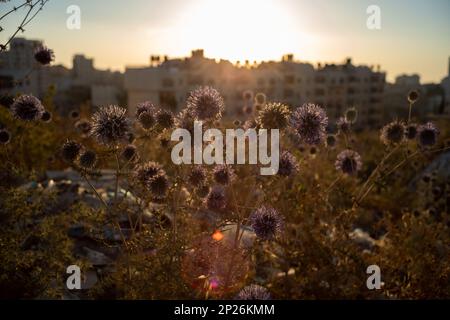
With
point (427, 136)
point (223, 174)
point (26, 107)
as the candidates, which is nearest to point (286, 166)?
point (223, 174)

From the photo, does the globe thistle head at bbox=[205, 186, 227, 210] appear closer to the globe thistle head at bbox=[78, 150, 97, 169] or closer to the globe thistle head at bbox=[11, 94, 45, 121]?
the globe thistle head at bbox=[78, 150, 97, 169]

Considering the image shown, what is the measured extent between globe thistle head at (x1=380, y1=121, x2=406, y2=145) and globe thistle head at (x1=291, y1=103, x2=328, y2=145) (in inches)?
66.6

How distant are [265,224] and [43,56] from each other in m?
3.67

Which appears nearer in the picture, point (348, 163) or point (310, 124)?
point (310, 124)

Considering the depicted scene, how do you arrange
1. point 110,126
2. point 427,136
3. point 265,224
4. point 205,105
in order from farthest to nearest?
1. point 427,136
2. point 205,105
3. point 110,126
4. point 265,224

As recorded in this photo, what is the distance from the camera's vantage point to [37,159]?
941 cm

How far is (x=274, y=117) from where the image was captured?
159 inches

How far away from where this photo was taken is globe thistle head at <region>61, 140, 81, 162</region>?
14.4ft

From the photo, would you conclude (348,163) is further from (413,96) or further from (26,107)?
(26,107)

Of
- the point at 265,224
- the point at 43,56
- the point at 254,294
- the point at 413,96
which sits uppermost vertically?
the point at 43,56

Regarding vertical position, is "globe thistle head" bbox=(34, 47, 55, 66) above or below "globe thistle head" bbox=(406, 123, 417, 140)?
above

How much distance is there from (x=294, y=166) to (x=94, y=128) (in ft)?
6.01

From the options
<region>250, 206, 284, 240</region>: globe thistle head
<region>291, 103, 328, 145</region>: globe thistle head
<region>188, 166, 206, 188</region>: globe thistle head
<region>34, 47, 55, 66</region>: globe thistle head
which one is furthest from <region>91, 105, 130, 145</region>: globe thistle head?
<region>34, 47, 55, 66</region>: globe thistle head

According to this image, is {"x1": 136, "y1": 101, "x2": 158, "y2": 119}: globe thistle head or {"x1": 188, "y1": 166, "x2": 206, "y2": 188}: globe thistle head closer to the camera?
{"x1": 136, "y1": 101, "x2": 158, "y2": 119}: globe thistle head
